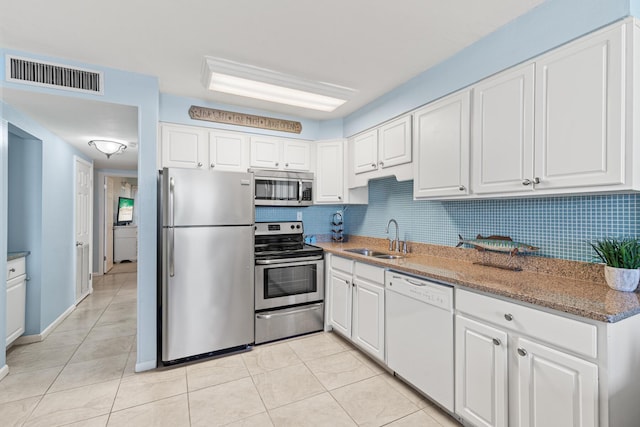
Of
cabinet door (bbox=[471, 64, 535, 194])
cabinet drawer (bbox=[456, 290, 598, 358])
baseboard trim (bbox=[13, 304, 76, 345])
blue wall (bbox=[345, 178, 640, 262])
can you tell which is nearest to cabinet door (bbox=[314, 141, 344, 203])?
blue wall (bbox=[345, 178, 640, 262])

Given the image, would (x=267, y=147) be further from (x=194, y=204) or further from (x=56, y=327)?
(x=56, y=327)

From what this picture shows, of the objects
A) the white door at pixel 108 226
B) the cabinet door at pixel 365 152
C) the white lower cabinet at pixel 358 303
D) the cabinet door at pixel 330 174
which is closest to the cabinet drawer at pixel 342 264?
the white lower cabinet at pixel 358 303

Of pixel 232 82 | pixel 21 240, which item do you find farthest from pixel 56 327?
pixel 232 82

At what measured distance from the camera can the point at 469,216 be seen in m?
2.44

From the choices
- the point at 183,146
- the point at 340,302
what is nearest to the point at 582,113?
the point at 340,302

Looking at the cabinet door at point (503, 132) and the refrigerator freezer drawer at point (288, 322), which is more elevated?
the cabinet door at point (503, 132)

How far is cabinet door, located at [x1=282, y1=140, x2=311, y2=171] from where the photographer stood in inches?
136

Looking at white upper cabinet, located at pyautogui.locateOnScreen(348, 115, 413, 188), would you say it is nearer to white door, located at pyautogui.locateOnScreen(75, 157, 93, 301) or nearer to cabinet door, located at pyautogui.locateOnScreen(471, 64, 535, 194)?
cabinet door, located at pyautogui.locateOnScreen(471, 64, 535, 194)

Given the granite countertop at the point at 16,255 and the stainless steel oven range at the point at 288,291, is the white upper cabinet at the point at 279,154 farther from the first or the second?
the granite countertop at the point at 16,255

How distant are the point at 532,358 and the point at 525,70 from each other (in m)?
1.57

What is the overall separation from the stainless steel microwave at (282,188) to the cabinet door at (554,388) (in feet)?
8.14

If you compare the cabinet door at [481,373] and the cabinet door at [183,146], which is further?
the cabinet door at [183,146]

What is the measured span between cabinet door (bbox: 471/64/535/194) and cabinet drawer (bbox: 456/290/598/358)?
2.34ft

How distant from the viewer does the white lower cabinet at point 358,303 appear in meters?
2.43
